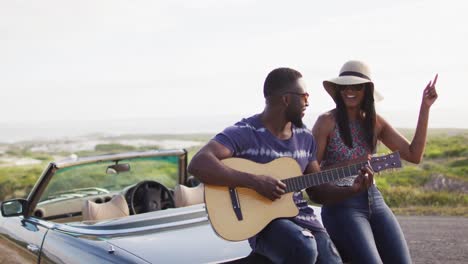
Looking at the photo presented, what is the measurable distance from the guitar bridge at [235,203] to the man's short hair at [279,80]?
53 cm

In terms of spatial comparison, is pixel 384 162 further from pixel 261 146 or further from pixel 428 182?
pixel 428 182

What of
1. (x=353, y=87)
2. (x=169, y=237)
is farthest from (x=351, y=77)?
(x=169, y=237)

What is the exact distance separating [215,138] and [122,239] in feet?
3.27

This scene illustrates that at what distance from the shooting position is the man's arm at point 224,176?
3492 mm

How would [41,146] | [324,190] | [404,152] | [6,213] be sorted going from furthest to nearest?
[41,146] < [6,213] < [404,152] < [324,190]

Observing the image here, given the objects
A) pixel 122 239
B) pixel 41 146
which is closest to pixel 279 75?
pixel 122 239

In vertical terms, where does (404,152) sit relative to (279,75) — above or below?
below

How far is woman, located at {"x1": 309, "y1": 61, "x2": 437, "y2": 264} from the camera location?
152 inches

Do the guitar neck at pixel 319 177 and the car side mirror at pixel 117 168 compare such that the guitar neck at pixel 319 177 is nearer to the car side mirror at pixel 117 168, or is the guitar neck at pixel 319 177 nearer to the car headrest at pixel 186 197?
the car headrest at pixel 186 197

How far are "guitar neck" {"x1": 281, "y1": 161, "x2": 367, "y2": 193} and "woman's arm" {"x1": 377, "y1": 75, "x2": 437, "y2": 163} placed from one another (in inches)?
20.1

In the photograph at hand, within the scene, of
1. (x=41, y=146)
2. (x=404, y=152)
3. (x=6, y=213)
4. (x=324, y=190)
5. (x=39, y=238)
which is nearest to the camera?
(x=324, y=190)

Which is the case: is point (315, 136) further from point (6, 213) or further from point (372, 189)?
point (6, 213)

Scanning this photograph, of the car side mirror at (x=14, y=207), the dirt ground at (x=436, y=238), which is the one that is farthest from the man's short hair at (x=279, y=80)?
the dirt ground at (x=436, y=238)

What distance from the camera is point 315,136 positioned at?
4.07 m
